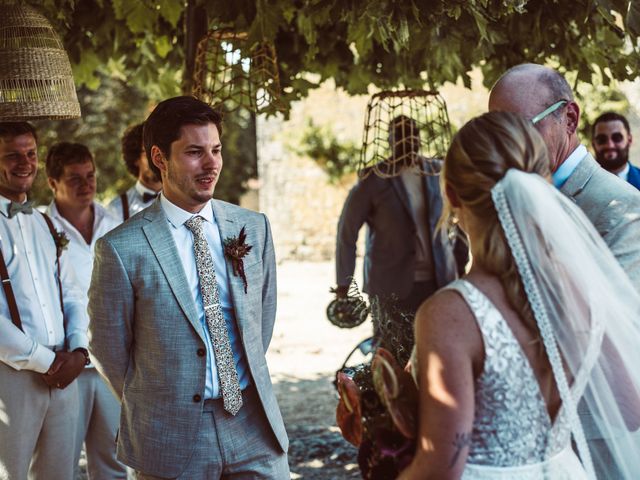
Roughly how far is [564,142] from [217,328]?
1465 mm

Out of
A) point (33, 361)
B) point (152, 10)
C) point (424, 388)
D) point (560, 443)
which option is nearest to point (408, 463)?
point (424, 388)

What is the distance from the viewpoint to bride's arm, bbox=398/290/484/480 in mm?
2080

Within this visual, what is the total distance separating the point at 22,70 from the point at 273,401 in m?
1.77

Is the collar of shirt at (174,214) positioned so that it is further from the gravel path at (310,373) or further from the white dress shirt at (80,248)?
the gravel path at (310,373)

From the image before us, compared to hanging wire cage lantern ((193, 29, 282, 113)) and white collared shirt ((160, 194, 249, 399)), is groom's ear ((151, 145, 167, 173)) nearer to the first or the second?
white collared shirt ((160, 194, 249, 399))

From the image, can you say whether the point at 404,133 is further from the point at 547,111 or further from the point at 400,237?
the point at 547,111

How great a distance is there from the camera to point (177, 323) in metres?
3.21

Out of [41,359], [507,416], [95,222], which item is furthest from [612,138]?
[507,416]

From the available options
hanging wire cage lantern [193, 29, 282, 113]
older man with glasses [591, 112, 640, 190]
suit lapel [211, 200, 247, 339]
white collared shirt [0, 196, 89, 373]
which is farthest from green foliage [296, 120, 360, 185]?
suit lapel [211, 200, 247, 339]

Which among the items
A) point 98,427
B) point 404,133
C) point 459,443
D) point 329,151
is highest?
point 329,151

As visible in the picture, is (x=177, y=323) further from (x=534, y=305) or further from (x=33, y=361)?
(x=534, y=305)

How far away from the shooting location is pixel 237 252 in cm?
339

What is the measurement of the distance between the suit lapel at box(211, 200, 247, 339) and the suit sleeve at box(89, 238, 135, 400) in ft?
1.28

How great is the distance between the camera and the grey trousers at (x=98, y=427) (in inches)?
198
